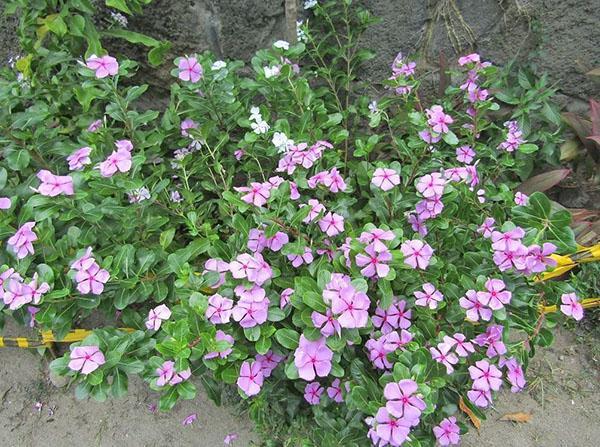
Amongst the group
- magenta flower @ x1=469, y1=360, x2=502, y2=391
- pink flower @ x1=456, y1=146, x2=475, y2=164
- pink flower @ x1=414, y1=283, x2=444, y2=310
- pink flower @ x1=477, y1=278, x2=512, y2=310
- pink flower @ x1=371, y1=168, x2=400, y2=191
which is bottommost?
magenta flower @ x1=469, y1=360, x2=502, y2=391

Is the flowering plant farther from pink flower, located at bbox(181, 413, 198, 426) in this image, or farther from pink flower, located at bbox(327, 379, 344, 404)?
pink flower, located at bbox(181, 413, 198, 426)

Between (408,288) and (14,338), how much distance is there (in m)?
1.66

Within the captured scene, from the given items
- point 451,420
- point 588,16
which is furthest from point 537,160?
point 451,420

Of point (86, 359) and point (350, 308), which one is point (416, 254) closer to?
point (350, 308)

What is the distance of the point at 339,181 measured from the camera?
72.3 inches

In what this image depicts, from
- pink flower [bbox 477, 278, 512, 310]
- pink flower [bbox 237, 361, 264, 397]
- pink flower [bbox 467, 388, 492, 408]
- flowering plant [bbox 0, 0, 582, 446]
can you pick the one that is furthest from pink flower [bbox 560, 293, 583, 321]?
pink flower [bbox 237, 361, 264, 397]

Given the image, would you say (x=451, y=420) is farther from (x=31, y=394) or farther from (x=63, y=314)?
(x=31, y=394)

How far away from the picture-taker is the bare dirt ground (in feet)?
6.77

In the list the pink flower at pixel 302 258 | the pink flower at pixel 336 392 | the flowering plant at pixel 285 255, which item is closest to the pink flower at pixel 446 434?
the flowering plant at pixel 285 255

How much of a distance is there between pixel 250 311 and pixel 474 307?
25.3 inches

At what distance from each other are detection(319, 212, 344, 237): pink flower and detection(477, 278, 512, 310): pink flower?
448 millimetres

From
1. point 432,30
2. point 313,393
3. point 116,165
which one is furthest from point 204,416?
point 432,30

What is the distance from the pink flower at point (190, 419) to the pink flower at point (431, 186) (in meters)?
1.18

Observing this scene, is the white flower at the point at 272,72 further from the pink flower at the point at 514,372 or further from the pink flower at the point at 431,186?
the pink flower at the point at 514,372
